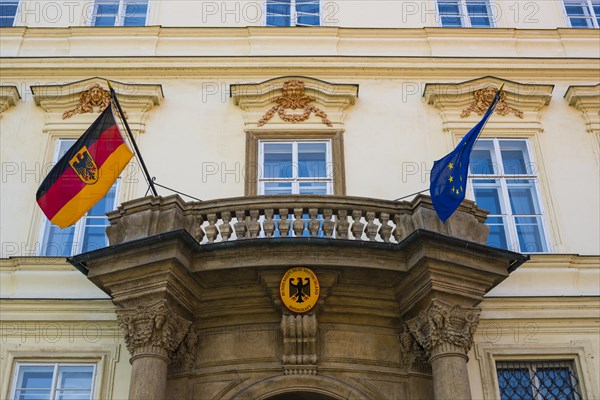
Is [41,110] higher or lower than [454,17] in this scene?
lower

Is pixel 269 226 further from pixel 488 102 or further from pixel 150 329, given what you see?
pixel 488 102

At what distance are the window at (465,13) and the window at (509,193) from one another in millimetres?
2813

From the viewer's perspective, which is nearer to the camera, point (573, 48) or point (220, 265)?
point (220, 265)

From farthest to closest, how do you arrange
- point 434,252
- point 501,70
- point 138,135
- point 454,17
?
1. point 454,17
2. point 501,70
3. point 138,135
4. point 434,252

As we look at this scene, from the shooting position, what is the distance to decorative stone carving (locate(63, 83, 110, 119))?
38.9 ft

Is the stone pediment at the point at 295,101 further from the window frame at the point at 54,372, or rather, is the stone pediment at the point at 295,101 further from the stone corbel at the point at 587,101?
the window frame at the point at 54,372

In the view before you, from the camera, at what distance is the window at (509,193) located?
10852 millimetres

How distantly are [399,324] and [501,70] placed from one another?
5075 millimetres

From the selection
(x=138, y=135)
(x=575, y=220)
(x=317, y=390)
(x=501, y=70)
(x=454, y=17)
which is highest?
(x=454, y=17)

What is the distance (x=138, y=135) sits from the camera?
11625 mm

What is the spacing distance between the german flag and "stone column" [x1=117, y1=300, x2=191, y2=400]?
1.41 m

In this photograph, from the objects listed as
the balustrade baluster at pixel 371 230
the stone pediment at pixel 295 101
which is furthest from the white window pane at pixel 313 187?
the balustrade baluster at pixel 371 230

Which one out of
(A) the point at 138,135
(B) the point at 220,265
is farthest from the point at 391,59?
(B) the point at 220,265

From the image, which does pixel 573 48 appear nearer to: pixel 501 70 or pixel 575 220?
pixel 501 70
